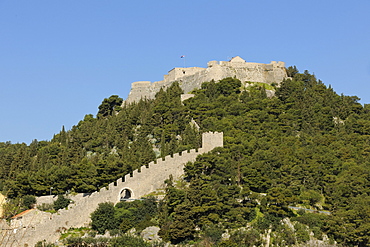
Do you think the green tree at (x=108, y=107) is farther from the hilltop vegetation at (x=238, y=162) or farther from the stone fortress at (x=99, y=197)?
the stone fortress at (x=99, y=197)

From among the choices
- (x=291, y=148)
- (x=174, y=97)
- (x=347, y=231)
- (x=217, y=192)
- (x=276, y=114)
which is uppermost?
Result: (x=174, y=97)

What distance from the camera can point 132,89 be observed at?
84.3 meters

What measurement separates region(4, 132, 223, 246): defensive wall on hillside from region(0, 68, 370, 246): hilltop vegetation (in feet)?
4.68

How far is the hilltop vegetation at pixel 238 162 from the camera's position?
39.4m

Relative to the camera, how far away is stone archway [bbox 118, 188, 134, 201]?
149 feet

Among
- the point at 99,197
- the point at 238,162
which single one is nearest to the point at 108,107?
the point at 238,162

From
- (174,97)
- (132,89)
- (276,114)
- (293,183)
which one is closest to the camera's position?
(293,183)

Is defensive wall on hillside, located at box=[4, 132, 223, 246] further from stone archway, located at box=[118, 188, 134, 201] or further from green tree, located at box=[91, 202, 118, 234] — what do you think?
green tree, located at box=[91, 202, 118, 234]

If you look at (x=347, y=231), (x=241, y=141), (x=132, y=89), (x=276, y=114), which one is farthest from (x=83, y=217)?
(x=132, y=89)

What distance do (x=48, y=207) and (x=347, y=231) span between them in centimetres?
2501

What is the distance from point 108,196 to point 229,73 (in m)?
34.3

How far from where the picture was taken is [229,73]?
73750mm

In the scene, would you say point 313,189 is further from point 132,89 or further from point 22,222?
point 132,89

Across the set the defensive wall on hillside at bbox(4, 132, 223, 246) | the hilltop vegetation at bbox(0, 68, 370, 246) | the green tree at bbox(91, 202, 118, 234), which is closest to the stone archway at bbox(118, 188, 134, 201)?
the defensive wall on hillside at bbox(4, 132, 223, 246)
